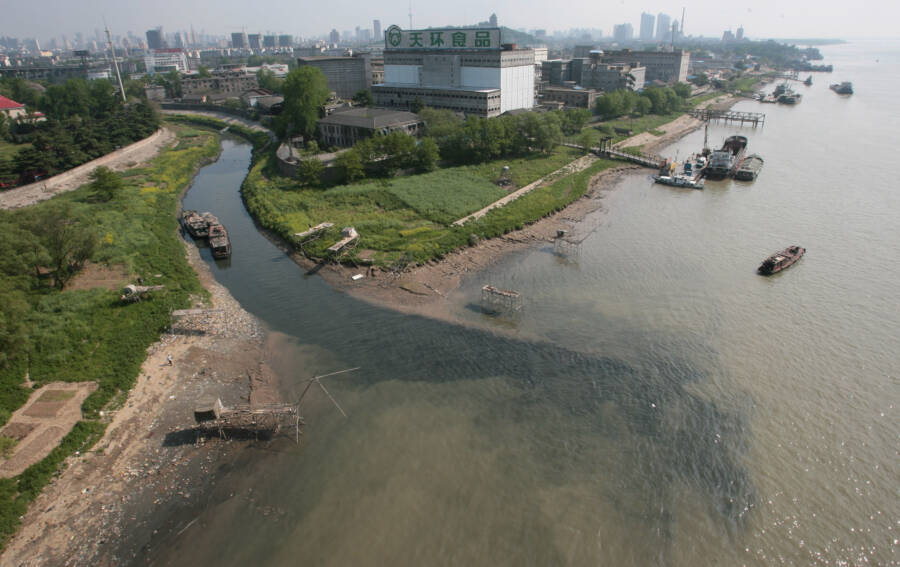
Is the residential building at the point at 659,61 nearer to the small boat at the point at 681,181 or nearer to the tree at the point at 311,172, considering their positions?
the small boat at the point at 681,181

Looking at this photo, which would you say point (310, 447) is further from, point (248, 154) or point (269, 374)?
point (248, 154)

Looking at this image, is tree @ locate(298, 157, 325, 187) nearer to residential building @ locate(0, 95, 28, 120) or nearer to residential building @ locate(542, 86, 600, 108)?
residential building @ locate(542, 86, 600, 108)

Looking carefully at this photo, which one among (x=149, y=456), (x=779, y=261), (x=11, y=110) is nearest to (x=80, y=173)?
(x=11, y=110)

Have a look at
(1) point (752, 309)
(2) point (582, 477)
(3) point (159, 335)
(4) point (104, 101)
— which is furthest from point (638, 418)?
(4) point (104, 101)

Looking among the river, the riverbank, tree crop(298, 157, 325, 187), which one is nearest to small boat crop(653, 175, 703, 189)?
the riverbank

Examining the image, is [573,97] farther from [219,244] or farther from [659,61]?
[219,244]
